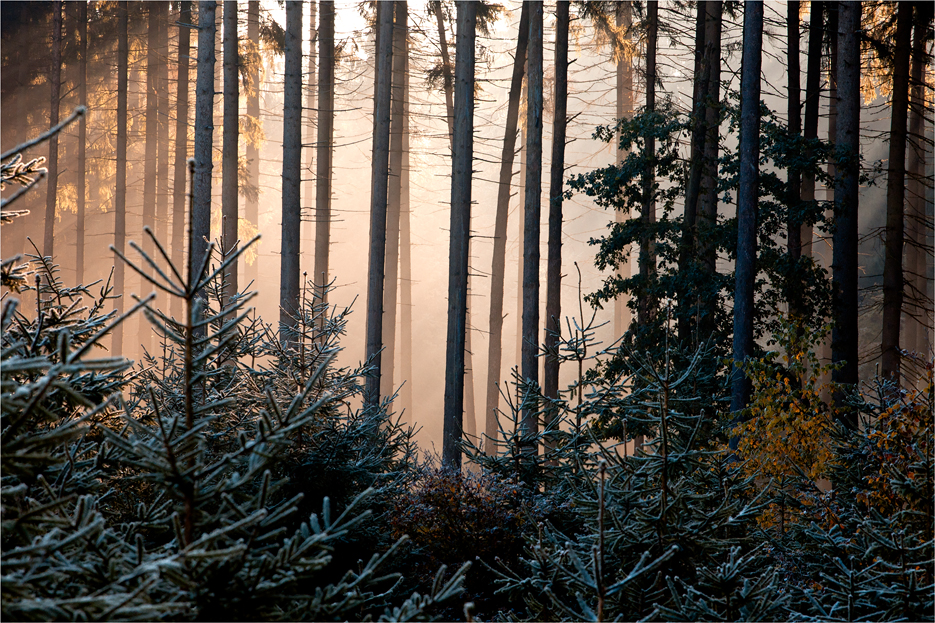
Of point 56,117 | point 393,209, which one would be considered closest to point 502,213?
point 393,209

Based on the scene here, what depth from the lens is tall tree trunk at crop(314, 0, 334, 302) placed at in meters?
17.1

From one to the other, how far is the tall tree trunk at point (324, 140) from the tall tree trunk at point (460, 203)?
5333mm

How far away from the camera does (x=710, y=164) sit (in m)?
13.6

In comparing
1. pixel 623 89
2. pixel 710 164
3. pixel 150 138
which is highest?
pixel 623 89

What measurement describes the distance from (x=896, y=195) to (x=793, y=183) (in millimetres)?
2749

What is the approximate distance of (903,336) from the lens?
22891 millimetres

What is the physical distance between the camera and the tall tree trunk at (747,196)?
35.7ft

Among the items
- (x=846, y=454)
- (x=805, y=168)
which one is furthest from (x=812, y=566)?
(x=805, y=168)

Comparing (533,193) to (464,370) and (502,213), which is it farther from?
(502,213)

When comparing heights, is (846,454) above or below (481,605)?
above

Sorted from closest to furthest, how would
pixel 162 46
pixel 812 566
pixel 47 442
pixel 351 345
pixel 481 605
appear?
pixel 47 442
pixel 812 566
pixel 481 605
pixel 162 46
pixel 351 345

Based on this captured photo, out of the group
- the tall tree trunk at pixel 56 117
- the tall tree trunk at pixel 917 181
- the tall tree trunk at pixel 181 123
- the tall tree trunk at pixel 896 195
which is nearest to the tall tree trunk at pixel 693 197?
the tall tree trunk at pixel 896 195

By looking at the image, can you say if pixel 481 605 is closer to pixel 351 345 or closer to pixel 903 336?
pixel 903 336

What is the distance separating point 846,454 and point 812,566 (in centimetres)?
133
